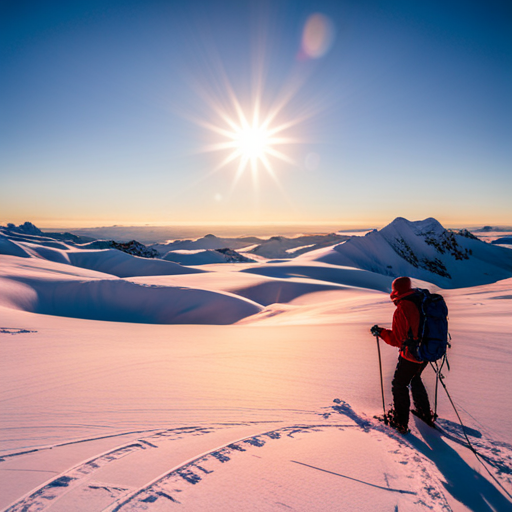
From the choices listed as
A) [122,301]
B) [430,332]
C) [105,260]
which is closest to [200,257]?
[105,260]

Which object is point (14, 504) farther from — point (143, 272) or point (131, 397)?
point (143, 272)

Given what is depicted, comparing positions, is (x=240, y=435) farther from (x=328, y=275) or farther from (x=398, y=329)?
(x=328, y=275)

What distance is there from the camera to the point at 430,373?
5.10 meters

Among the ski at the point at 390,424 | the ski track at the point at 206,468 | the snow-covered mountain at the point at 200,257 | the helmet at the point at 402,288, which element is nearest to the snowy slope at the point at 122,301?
the ski at the point at 390,424

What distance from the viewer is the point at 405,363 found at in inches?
140

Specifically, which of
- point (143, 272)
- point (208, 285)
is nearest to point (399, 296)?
point (208, 285)

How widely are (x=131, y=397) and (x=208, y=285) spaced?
72.9 feet

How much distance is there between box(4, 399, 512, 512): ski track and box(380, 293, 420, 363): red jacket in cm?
88

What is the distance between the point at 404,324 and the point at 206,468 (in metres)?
2.38

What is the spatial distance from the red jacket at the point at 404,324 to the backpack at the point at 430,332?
0.05 m

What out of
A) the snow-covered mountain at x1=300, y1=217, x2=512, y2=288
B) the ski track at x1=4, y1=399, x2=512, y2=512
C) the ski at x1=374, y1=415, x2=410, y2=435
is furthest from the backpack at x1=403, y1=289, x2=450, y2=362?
the snow-covered mountain at x1=300, y1=217, x2=512, y2=288

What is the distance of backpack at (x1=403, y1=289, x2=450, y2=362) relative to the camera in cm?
327

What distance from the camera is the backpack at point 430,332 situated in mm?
3273

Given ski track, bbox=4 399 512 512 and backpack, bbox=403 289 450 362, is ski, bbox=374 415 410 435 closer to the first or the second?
ski track, bbox=4 399 512 512
